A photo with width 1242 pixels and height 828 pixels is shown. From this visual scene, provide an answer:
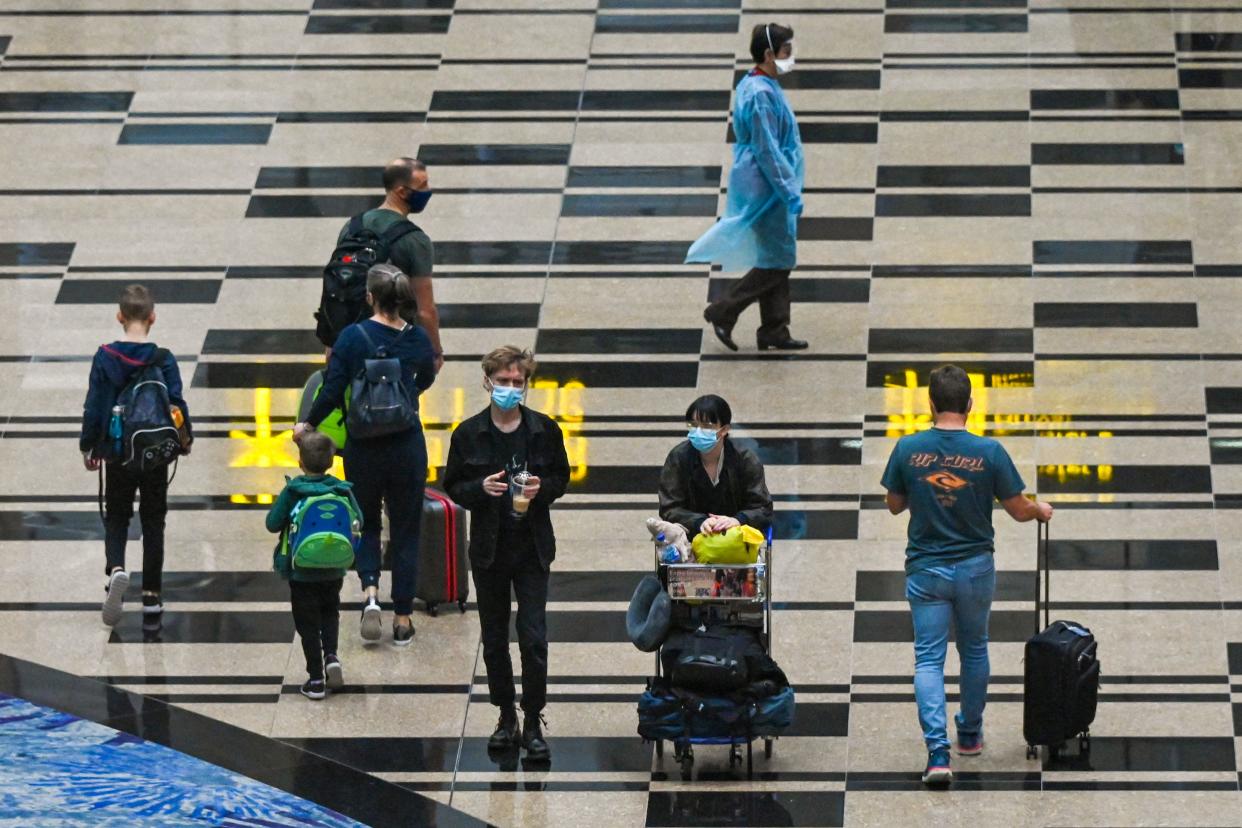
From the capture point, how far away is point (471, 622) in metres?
10.5

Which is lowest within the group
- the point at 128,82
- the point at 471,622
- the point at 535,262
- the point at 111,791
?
the point at 111,791

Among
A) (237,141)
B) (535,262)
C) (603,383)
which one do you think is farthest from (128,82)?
(603,383)

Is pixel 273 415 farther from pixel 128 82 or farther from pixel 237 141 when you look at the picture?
pixel 128 82

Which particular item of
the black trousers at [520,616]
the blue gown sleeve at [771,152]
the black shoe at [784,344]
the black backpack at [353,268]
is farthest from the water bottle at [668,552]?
the black shoe at [784,344]

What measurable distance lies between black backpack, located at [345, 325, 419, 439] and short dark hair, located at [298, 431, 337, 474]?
27cm

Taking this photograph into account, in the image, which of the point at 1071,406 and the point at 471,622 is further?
the point at 1071,406

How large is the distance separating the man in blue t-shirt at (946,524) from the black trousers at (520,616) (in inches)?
50.2

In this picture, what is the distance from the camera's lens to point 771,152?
12.1 metres

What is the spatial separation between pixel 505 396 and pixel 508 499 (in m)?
0.36

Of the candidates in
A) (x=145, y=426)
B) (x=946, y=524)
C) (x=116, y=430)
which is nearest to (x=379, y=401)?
(x=145, y=426)

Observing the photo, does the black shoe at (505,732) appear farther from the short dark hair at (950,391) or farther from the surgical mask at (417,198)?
the surgical mask at (417,198)

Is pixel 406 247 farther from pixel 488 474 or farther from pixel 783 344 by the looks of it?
pixel 783 344

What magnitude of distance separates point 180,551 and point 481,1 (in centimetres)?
612

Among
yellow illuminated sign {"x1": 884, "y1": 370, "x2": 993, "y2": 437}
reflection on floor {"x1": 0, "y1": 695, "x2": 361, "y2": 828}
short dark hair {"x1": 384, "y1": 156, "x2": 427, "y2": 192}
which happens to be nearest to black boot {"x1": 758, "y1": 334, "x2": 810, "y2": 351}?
yellow illuminated sign {"x1": 884, "y1": 370, "x2": 993, "y2": 437}
